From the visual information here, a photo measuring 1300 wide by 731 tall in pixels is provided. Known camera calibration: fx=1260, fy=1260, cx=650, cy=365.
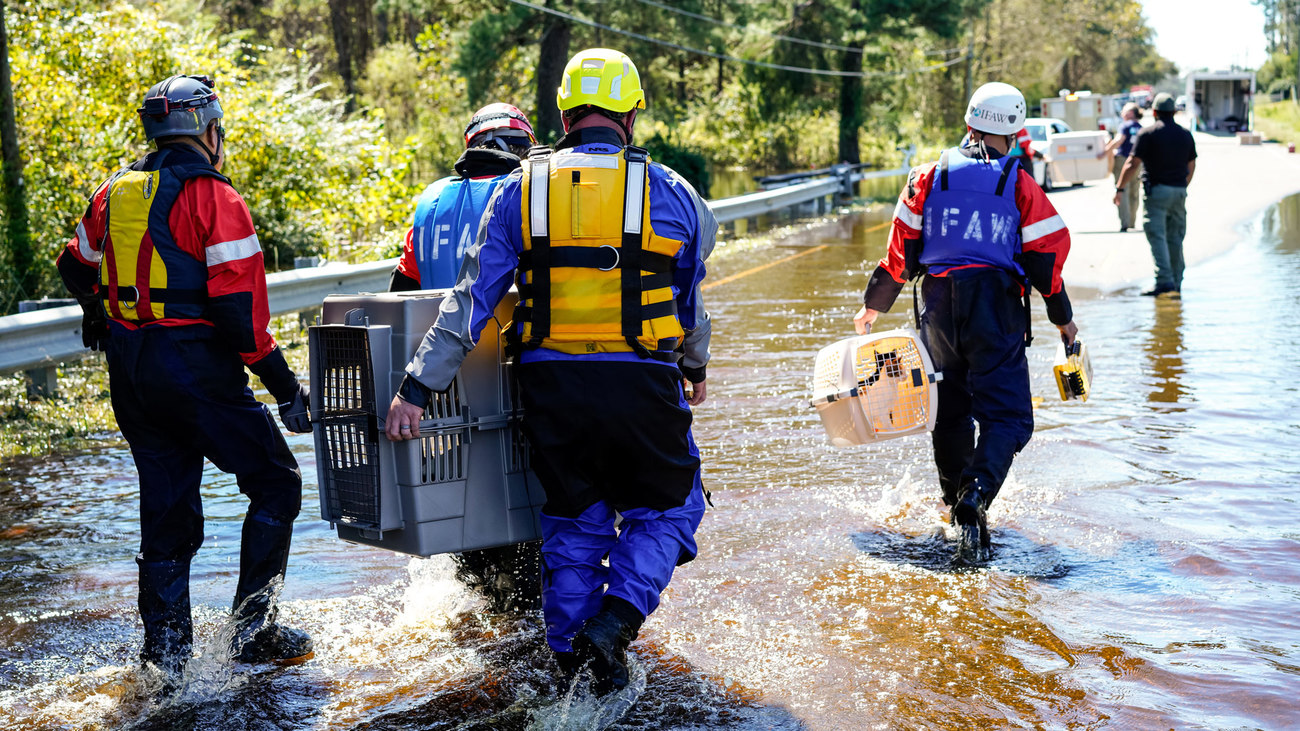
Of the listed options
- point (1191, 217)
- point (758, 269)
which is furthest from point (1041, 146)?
point (758, 269)

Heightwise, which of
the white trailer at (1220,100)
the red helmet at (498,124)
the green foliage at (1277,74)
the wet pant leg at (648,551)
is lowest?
the wet pant leg at (648,551)

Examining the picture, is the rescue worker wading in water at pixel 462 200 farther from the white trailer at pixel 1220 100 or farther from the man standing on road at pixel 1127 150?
the white trailer at pixel 1220 100

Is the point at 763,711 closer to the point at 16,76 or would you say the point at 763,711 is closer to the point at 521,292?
the point at 521,292

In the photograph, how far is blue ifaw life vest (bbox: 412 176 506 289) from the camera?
4.50 meters

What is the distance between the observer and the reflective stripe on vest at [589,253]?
3889mm

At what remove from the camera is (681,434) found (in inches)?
160

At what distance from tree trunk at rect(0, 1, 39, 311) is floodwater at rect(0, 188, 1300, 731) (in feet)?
13.1

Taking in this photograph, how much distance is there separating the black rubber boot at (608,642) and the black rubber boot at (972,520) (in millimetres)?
2014

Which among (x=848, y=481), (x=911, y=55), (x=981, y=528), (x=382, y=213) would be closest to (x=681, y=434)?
(x=981, y=528)

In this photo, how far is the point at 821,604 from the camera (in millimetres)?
4977

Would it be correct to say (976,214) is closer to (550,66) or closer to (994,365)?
(994,365)

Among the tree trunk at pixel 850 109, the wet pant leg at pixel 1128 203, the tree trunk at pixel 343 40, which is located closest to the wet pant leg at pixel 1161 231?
the wet pant leg at pixel 1128 203

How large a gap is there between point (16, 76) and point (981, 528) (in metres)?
10.9

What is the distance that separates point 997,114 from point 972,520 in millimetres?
1804
